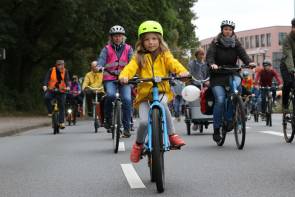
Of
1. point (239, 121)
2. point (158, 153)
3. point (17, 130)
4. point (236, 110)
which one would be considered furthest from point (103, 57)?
point (17, 130)

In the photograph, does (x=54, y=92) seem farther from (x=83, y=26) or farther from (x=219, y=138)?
(x=83, y=26)

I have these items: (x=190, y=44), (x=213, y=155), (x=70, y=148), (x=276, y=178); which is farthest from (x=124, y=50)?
(x=190, y=44)

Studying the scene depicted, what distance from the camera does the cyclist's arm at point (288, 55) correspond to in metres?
10.5

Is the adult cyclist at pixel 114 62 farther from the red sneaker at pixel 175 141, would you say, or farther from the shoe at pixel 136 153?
the red sneaker at pixel 175 141

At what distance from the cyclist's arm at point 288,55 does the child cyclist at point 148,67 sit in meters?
3.45

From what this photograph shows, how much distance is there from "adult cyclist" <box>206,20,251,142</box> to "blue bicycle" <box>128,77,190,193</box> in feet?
13.5

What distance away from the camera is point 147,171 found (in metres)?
8.36

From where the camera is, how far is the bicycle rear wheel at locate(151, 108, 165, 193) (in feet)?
21.4

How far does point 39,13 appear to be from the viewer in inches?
1416

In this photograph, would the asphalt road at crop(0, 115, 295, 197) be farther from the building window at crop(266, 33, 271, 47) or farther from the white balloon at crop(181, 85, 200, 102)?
the building window at crop(266, 33, 271, 47)

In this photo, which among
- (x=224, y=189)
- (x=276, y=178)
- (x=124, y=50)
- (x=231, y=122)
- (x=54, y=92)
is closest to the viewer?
(x=224, y=189)

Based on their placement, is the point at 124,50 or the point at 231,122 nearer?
the point at 231,122

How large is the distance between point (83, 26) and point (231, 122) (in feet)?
80.9

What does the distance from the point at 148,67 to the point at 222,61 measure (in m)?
4.01
